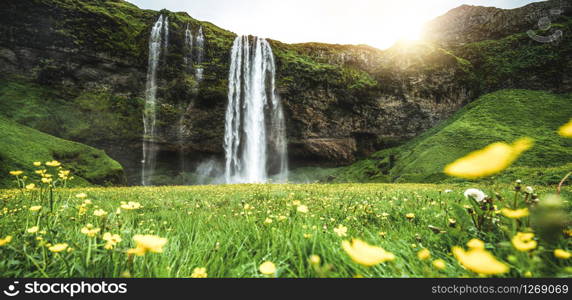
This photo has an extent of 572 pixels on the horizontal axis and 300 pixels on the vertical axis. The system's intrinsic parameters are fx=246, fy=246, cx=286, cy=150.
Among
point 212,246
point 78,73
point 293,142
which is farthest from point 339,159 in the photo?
point 212,246

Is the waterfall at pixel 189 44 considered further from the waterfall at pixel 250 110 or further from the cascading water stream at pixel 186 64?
the waterfall at pixel 250 110

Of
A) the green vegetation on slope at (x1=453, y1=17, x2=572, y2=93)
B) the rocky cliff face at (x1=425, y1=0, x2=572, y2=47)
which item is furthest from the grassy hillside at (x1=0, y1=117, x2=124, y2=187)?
the rocky cliff face at (x1=425, y1=0, x2=572, y2=47)

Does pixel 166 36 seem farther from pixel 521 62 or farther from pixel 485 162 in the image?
pixel 521 62

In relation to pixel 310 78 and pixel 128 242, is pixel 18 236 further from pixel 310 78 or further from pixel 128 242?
pixel 310 78

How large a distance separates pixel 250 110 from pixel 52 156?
1976cm

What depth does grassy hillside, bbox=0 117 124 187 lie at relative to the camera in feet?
43.9

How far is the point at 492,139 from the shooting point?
23359 mm

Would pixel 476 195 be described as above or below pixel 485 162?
below

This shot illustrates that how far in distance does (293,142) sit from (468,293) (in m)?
35.0

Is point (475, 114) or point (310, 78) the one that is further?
point (310, 78)

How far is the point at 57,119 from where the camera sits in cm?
2458

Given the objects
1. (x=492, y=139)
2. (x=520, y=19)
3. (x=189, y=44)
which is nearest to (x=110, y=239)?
(x=492, y=139)

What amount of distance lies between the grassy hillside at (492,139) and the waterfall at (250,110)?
469 inches

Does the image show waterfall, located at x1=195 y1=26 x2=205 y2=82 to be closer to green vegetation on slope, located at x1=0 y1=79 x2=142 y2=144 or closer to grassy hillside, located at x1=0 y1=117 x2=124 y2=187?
green vegetation on slope, located at x1=0 y1=79 x2=142 y2=144
